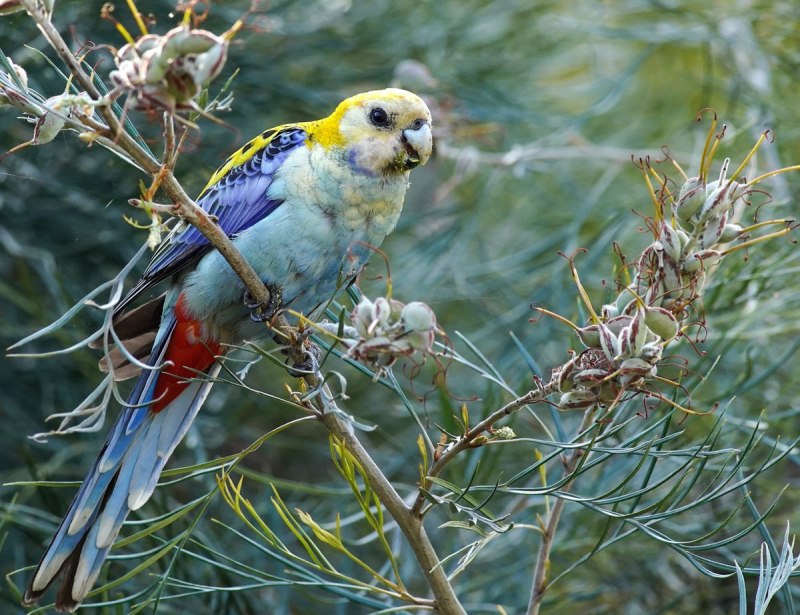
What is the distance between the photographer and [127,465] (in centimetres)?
185

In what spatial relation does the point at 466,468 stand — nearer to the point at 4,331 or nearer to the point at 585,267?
the point at 585,267

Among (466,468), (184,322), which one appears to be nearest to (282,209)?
(184,322)

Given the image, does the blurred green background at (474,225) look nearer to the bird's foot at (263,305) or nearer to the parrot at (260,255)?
the parrot at (260,255)

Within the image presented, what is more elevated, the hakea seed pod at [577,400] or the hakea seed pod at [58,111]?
the hakea seed pod at [58,111]

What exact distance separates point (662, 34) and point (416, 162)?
1.42m

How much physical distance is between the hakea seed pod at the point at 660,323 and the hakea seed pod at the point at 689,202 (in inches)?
6.7

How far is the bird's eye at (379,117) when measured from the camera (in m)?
1.97

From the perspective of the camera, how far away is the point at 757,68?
305 centimetres

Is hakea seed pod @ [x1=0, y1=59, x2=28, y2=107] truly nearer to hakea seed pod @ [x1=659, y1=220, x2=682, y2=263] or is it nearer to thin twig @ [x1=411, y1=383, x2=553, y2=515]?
thin twig @ [x1=411, y1=383, x2=553, y2=515]

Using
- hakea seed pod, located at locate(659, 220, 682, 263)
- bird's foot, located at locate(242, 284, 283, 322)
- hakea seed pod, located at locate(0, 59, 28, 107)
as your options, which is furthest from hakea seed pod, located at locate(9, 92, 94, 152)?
hakea seed pod, located at locate(659, 220, 682, 263)

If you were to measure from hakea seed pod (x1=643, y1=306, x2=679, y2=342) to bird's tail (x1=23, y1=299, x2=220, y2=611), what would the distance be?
0.73 metres

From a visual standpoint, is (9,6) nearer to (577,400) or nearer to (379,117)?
(577,400)

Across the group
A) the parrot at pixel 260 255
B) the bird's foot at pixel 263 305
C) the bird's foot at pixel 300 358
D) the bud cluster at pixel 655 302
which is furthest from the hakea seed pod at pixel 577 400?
the parrot at pixel 260 255

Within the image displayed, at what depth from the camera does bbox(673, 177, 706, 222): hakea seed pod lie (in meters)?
1.17
